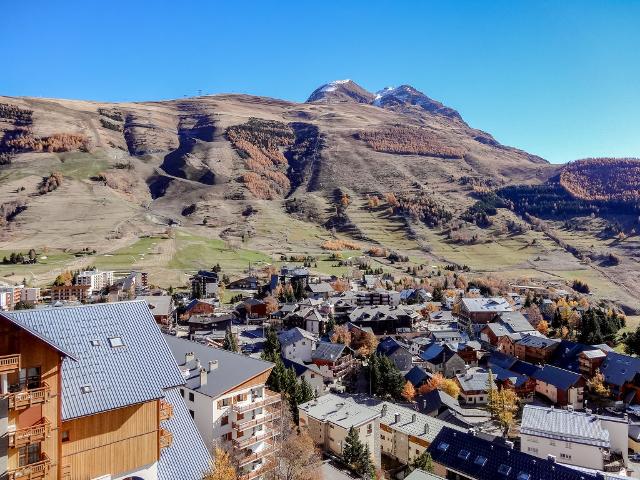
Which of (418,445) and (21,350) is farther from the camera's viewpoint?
(418,445)

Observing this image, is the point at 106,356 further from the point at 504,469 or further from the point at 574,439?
the point at 574,439

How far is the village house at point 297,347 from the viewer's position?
8119 cm

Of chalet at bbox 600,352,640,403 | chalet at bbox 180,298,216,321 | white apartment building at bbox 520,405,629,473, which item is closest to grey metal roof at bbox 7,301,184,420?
white apartment building at bbox 520,405,629,473

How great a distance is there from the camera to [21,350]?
A: 17.2m

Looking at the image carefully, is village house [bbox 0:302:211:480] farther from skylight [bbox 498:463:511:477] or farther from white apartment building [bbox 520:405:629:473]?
white apartment building [bbox 520:405:629:473]

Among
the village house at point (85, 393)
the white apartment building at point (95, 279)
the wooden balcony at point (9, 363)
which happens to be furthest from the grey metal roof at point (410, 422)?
the white apartment building at point (95, 279)

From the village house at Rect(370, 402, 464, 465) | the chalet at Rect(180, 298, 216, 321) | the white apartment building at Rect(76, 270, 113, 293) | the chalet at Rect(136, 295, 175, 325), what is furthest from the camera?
the white apartment building at Rect(76, 270, 113, 293)

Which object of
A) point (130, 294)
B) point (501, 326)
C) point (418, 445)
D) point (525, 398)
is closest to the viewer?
point (418, 445)

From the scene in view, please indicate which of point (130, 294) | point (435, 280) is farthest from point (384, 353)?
point (435, 280)

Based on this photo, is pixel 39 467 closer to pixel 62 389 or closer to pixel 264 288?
pixel 62 389

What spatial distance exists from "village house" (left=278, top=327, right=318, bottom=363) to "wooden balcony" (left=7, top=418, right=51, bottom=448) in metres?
64.2

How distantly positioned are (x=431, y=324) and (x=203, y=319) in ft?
180

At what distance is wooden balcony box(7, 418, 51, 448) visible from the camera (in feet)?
55.0

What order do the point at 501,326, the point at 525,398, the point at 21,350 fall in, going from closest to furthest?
the point at 21,350
the point at 525,398
the point at 501,326
